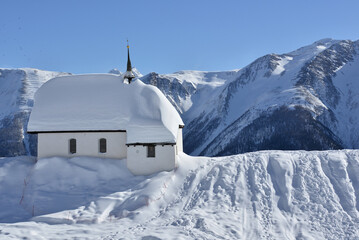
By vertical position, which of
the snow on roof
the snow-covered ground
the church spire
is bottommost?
the snow-covered ground

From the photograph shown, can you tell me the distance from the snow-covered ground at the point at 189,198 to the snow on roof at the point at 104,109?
11.1 ft

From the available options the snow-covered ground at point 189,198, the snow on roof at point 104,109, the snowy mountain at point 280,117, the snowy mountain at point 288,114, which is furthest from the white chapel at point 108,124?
the snowy mountain at point 288,114

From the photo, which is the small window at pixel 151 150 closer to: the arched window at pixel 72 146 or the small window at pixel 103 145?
the small window at pixel 103 145

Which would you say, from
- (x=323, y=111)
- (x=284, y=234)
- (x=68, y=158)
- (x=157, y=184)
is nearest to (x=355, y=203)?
(x=284, y=234)

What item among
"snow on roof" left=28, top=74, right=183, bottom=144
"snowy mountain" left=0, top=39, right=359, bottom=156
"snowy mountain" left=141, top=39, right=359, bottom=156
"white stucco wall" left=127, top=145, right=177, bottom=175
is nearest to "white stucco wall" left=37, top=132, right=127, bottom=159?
"snow on roof" left=28, top=74, right=183, bottom=144

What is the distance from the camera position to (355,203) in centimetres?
2300

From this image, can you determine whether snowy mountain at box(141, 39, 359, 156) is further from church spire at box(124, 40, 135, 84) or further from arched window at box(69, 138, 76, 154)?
arched window at box(69, 138, 76, 154)

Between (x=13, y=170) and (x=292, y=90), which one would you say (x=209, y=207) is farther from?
(x=292, y=90)

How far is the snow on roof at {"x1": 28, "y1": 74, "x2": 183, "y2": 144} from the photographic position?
3042 centimetres

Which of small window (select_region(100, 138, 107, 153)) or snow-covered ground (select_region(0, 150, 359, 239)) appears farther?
small window (select_region(100, 138, 107, 153))

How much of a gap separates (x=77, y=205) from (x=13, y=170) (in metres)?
9.26

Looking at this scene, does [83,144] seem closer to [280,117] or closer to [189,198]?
[189,198]

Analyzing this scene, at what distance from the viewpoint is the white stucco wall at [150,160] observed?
29.4 meters

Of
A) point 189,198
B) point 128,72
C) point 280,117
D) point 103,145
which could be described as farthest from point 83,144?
point 280,117
